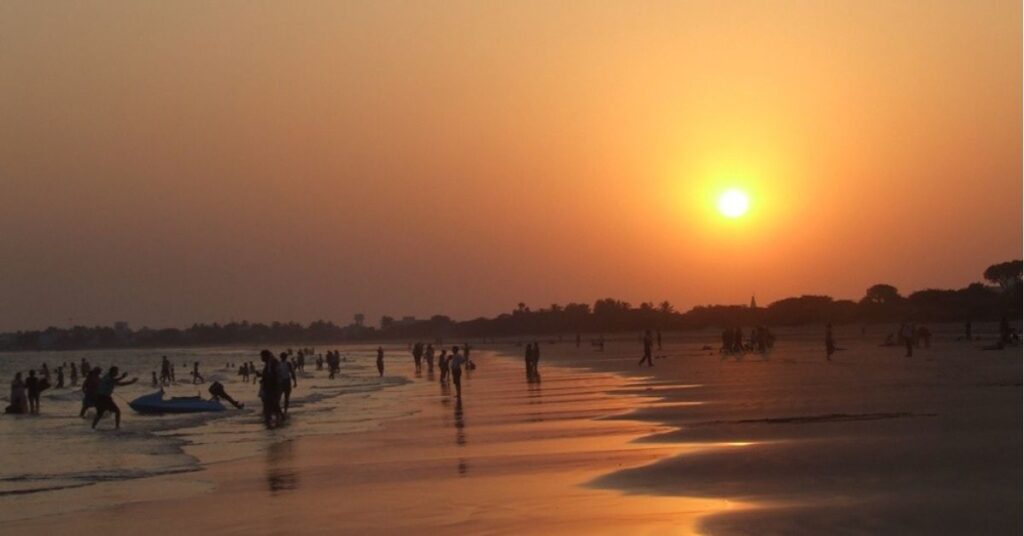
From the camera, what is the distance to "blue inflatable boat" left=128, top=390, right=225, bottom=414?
1293 inches

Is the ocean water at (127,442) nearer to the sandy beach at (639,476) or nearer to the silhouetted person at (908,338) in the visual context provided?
the sandy beach at (639,476)

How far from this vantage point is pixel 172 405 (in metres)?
33.1

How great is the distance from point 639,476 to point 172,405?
21.9 metres

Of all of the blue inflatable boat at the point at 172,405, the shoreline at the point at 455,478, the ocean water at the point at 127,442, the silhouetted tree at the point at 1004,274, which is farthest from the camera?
the silhouetted tree at the point at 1004,274

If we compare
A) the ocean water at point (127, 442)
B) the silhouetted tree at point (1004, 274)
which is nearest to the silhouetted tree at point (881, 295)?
the silhouetted tree at point (1004, 274)

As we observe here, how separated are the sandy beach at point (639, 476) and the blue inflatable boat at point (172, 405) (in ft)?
30.8

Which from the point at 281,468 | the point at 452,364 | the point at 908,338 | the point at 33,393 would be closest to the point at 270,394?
the point at 281,468

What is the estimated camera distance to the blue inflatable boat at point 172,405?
108 feet

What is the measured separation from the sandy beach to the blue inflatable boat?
9.40m

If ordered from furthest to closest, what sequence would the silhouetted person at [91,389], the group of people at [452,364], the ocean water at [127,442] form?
1. the group of people at [452,364]
2. the silhouetted person at [91,389]
3. the ocean water at [127,442]

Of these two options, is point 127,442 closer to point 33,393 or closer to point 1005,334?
point 33,393

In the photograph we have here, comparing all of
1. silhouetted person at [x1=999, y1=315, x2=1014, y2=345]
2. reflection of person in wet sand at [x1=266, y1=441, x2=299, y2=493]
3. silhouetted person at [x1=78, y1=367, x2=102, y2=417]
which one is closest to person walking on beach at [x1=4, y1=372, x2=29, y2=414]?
silhouetted person at [x1=78, y1=367, x2=102, y2=417]

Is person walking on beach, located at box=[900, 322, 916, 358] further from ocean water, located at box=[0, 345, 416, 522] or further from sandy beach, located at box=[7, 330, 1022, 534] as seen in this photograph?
sandy beach, located at box=[7, 330, 1022, 534]

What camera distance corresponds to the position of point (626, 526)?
1045cm
